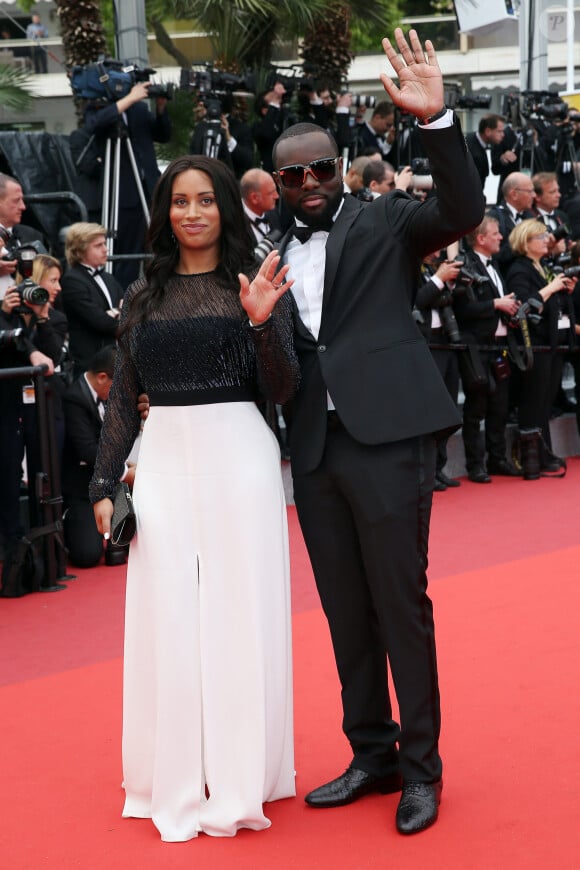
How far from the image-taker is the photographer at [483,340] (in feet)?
27.8

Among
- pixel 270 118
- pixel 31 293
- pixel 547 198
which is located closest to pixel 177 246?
pixel 31 293

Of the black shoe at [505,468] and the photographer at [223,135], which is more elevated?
the photographer at [223,135]

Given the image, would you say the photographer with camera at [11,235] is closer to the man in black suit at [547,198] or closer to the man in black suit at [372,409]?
the man in black suit at [372,409]

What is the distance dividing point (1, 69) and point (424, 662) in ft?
39.4

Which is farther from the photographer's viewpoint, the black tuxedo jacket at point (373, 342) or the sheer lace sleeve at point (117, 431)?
the sheer lace sleeve at point (117, 431)

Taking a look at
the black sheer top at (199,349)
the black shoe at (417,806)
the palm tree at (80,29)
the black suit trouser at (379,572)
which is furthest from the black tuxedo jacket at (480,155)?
the black shoe at (417,806)

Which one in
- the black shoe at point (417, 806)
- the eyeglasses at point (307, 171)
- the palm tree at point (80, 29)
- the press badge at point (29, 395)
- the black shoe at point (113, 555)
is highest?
the palm tree at point (80, 29)

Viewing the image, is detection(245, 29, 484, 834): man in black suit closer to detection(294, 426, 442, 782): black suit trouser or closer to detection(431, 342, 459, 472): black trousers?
detection(294, 426, 442, 782): black suit trouser

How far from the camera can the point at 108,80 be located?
8148 mm

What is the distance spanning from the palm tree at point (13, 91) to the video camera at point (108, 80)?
4.98 meters

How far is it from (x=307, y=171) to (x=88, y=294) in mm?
4134

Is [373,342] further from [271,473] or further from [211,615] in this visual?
[211,615]

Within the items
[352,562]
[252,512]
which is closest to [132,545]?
[252,512]

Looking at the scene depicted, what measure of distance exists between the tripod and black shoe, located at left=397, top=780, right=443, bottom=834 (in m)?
5.73
